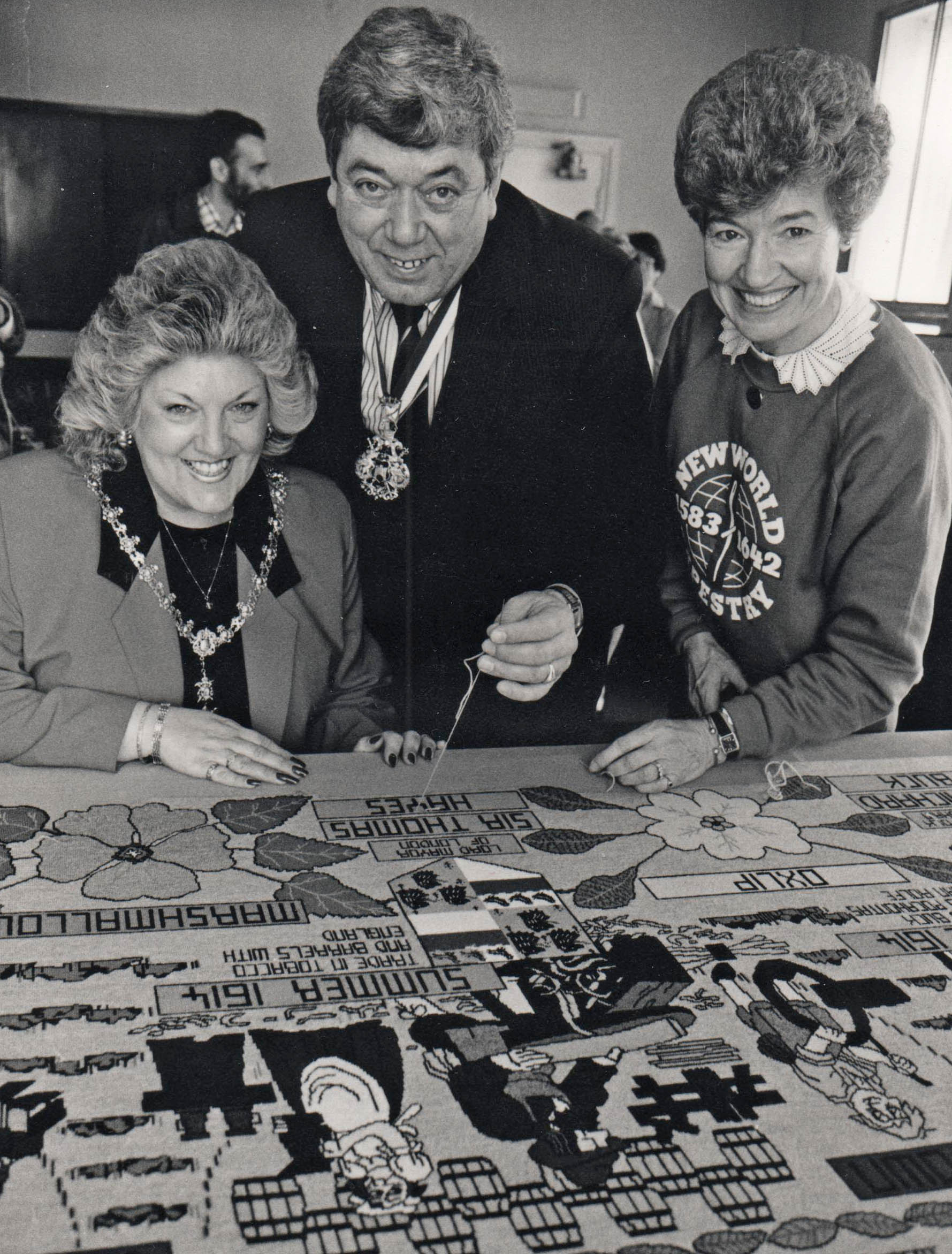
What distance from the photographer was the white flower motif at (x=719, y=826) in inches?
56.2

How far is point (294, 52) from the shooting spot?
1.68 metres

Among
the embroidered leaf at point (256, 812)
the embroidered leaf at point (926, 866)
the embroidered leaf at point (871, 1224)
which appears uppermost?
the embroidered leaf at point (926, 866)

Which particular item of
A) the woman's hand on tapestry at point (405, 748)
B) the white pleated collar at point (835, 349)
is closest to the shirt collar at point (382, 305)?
the white pleated collar at point (835, 349)

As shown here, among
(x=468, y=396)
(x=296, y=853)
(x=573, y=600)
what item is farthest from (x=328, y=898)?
(x=468, y=396)

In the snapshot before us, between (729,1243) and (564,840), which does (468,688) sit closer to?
(564,840)

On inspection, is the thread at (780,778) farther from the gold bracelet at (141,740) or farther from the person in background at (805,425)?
the gold bracelet at (141,740)

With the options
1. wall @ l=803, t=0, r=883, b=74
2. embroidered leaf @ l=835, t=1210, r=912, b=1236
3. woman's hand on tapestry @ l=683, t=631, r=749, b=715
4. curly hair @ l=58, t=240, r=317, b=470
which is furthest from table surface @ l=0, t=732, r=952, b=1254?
wall @ l=803, t=0, r=883, b=74

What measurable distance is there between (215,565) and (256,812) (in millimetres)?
455

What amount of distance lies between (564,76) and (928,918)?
4.06 feet

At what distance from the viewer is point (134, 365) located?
5.40 ft

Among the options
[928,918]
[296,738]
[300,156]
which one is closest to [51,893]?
[296,738]

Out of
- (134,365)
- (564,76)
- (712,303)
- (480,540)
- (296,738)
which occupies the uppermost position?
(564,76)

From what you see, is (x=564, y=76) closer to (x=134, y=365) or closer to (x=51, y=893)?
(x=134, y=365)

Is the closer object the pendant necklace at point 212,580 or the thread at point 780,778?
the thread at point 780,778
